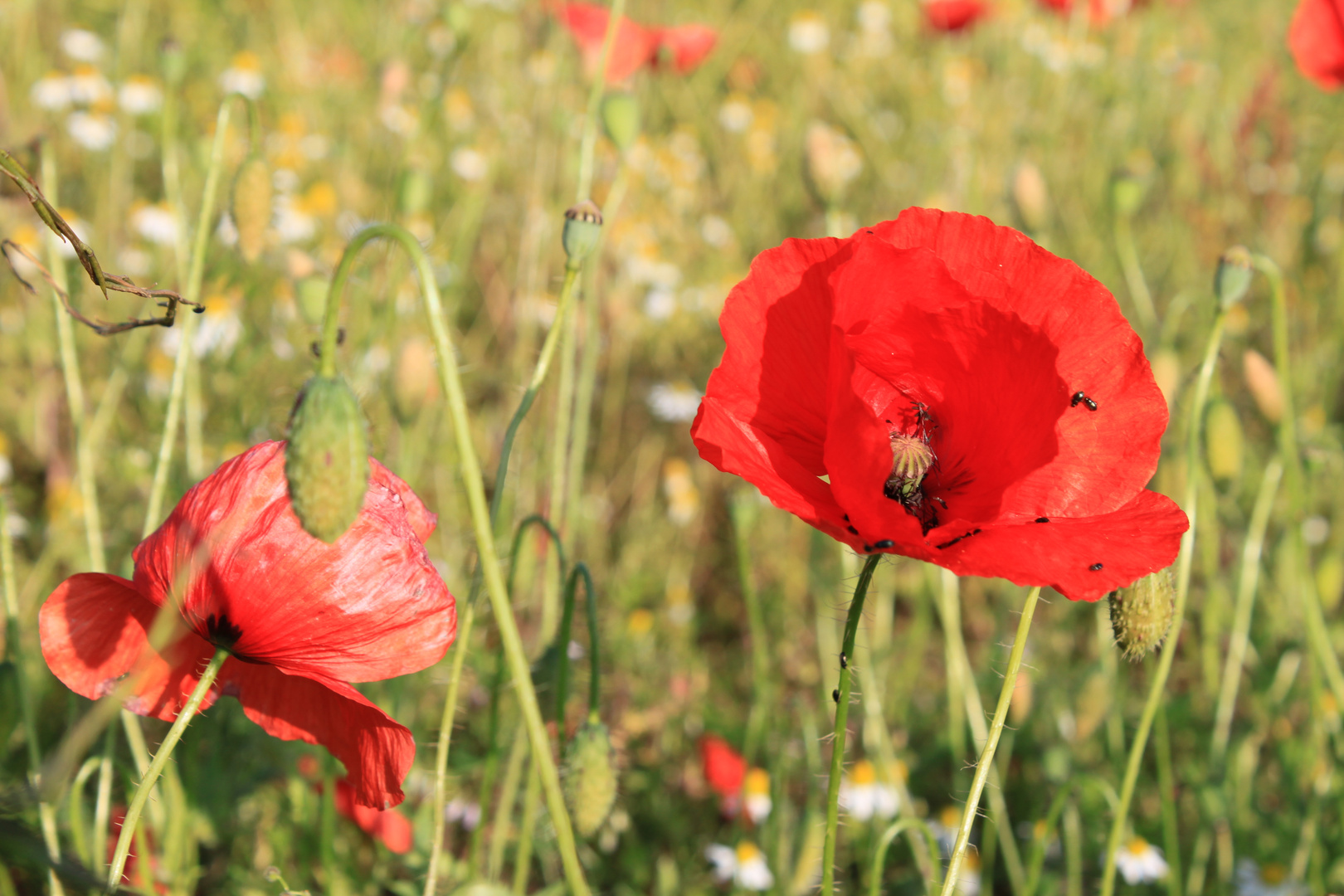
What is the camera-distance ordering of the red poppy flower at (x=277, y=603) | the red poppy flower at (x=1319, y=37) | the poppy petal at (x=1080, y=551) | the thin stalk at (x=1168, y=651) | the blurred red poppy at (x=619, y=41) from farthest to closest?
1. the blurred red poppy at (x=619, y=41)
2. the red poppy flower at (x=1319, y=37)
3. the thin stalk at (x=1168, y=651)
4. the red poppy flower at (x=277, y=603)
5. the poppy petal at (x=1080, y=551)

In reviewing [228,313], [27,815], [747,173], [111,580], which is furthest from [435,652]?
[747,173]

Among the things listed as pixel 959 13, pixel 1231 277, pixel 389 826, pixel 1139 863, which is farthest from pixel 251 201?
pixel 959 13

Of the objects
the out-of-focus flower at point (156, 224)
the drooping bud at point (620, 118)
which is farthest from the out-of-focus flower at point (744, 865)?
the out-of-focus flower at point (156, 224)

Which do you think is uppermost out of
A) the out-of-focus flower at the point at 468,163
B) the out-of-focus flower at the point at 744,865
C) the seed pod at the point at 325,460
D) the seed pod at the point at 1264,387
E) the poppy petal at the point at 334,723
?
the out-of-focus flower at the point at 468,163

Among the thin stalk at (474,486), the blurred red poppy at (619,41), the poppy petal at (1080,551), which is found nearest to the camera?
the thin stalk at (474,486)

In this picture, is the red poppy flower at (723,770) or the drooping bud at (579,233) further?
the red poppy flower at (723,770)

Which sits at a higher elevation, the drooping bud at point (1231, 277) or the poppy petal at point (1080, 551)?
the drooping bud at point (1231, 277)

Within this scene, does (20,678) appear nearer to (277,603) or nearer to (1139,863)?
(277,603)

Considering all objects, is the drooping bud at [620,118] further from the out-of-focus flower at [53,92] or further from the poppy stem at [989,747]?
the out-of-focus flower at [53,92]
